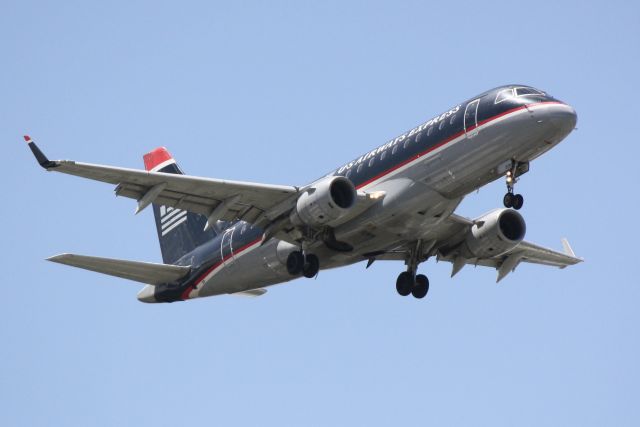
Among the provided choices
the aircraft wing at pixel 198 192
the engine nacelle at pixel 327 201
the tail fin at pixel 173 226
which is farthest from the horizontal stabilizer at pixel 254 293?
the engine nacelle at pixel 327 201

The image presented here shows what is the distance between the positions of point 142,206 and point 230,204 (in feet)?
11.5

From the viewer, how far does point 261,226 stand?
140 feet

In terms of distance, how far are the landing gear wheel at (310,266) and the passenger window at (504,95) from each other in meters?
8.64

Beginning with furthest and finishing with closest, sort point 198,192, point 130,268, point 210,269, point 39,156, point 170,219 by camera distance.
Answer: point 170,219 < point 210,269 < point 130,268 < point 198,192 < point 39,156

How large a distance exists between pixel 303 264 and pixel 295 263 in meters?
0.30

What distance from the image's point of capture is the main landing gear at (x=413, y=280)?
45656 mm

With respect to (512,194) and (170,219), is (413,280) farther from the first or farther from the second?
(170,219)

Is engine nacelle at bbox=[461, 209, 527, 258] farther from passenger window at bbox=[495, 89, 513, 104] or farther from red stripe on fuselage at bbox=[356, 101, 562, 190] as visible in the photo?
passenger window at bbox=[495, 89, 513, 104]

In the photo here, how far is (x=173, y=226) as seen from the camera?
51.2 meters

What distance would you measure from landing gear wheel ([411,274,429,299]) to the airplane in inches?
2.0

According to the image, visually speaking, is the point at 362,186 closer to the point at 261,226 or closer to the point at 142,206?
the point at 261,226

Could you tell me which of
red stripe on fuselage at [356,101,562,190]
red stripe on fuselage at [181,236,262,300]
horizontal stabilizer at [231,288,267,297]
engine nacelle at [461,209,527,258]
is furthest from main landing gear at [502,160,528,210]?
horizontal stabilizer at [231,288,267,297]

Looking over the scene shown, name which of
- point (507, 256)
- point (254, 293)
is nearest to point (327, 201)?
point (254, 293)

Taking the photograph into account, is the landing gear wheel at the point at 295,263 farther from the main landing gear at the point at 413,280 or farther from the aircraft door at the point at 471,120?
the aircraft door at the point at 471,120
